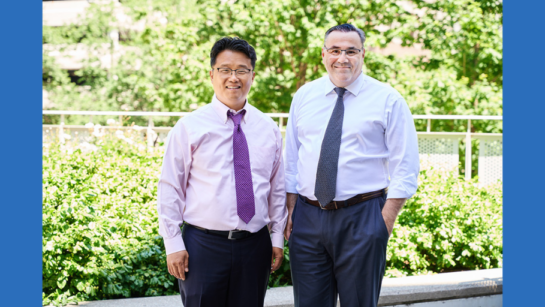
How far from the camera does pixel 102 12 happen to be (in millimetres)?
18031

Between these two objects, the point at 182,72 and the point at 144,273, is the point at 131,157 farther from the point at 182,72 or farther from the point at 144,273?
the point at 182,72

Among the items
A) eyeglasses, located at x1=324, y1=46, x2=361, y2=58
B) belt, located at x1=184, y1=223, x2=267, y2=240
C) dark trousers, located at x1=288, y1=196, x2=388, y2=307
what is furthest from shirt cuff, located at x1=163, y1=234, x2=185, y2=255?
eyeglasses, located at x1=324, y1=46, x2=361, y2=58

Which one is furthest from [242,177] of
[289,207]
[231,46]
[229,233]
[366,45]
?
[366,45]

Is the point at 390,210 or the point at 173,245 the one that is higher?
the point at 390,210

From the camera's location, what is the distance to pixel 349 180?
111 inches

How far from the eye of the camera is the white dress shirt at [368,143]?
2824 millimetres

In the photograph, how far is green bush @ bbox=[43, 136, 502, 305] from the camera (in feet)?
12.4

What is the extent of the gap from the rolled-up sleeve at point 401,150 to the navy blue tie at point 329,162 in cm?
Result: 28

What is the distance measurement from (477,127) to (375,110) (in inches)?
360

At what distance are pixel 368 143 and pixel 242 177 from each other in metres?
0.75

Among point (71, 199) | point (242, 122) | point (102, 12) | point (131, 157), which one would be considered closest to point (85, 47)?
point (102, 12)

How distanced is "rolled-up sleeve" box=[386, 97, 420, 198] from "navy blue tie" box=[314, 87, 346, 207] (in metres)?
0.28

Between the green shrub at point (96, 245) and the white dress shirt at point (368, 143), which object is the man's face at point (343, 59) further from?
the green shrub at point (96, 245)

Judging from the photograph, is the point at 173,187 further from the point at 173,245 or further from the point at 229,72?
the point at 229,72
